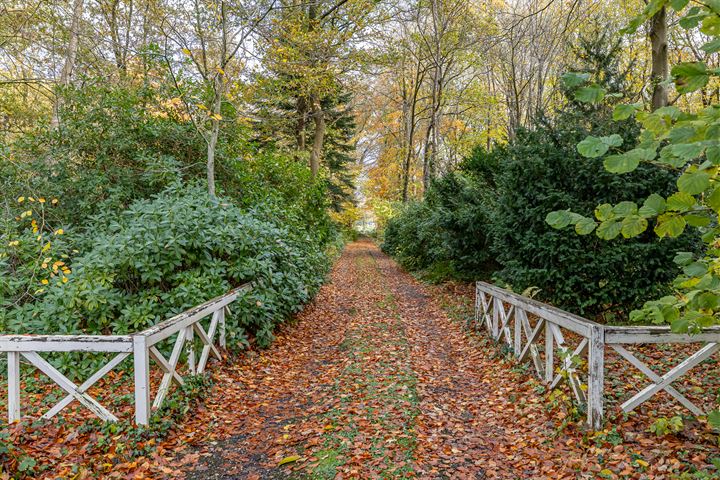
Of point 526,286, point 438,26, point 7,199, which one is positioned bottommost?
point 526,286

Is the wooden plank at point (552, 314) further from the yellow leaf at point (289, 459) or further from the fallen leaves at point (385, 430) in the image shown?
the yellow leaf at point (289, 459)

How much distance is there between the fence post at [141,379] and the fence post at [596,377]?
390 cm

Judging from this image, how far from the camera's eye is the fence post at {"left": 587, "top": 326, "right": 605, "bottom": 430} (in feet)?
11.8

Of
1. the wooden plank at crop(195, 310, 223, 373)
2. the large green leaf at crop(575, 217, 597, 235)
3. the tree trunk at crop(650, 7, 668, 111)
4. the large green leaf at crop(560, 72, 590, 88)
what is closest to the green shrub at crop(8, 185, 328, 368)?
the wooden plank at crop(195, 310, 223, 373)

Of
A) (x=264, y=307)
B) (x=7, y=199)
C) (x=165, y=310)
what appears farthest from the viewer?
(x=7, y=199)

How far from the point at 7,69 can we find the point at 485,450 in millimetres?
16401

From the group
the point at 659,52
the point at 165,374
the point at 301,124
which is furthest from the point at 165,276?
the point at 301,124

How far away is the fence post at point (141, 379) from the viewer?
3.69 metres

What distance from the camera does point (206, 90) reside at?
911 centimetres

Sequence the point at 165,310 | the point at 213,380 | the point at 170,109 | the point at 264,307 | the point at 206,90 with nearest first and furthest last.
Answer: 1. the point at 213,380
2. the point at 165,310
3. the point at 264,307
4. the point at 206,90
5. the point at 170,109

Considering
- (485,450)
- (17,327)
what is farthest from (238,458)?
(17,327)

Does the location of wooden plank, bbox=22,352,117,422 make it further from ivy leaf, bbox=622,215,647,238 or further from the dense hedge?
ivy leaf, bbox=622,215,647,238

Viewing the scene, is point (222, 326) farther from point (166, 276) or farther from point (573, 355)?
point (573, 355)

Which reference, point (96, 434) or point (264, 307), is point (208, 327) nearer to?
point (264, 307)
